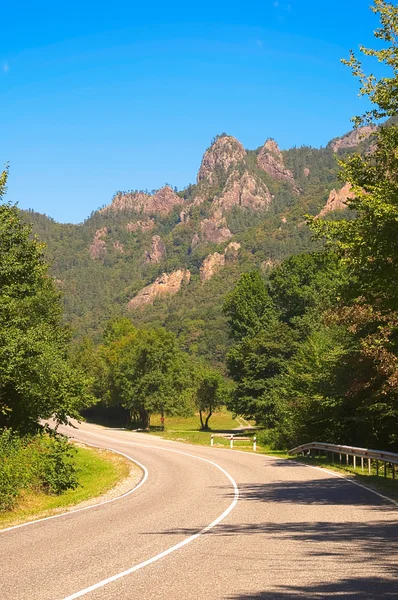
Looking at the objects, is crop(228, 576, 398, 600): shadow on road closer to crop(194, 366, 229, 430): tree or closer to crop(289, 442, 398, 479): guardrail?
crop(289, 442, 398, 479): guardrail

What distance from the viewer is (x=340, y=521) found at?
1217 centimetres

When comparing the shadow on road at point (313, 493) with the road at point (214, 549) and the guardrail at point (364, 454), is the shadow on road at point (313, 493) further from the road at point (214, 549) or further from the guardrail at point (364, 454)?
the guardrail at point (364, 454)

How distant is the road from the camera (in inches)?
287

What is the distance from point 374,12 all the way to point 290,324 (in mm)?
62423

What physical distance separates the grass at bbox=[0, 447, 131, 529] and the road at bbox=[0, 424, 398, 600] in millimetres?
1553

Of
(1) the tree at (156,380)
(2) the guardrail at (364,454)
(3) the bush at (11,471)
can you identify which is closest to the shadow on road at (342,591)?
(3) the bush at (11,471)

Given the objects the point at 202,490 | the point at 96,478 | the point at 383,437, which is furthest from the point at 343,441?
the point at 202,490

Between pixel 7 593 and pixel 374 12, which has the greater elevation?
pixel 374 12

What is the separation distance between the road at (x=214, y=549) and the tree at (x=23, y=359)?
6870mm

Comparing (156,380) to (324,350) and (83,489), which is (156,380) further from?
(83,489)

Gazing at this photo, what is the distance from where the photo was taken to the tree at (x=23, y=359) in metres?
22.3

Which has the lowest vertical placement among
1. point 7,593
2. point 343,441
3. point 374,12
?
point 7,593

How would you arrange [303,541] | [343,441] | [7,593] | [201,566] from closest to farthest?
[7,593]
[201,566]
[303,541]
[343,441]

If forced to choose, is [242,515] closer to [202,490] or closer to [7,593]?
[202,490]
